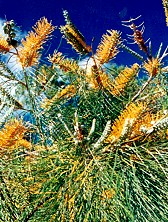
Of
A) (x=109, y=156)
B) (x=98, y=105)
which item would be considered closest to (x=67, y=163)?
(x=109, y=156)

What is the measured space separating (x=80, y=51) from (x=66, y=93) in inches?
5.7

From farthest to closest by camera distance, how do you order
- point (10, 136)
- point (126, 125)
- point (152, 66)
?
point (152, 66) → point (10, 136) → point (126, 125)

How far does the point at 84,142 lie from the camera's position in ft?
3.00

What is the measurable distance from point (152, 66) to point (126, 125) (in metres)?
0.30

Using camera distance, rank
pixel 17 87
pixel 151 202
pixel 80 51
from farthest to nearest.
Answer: pixel 17 87
pixel 80 51
pixel 151 202

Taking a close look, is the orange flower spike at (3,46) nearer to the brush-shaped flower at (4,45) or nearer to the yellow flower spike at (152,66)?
the brush-shaped flower at (4,45)

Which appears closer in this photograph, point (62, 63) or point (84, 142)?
point (84, 142)

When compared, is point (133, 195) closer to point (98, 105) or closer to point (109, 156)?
point (109, 156)

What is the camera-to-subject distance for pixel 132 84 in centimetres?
115

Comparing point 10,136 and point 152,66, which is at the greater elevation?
point 152,66

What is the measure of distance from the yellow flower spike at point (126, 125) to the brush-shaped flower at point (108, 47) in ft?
0.67

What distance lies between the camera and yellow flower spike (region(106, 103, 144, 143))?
0.82 metres

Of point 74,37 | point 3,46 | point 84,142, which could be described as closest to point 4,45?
point 3,46

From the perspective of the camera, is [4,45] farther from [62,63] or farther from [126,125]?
[126,125]
